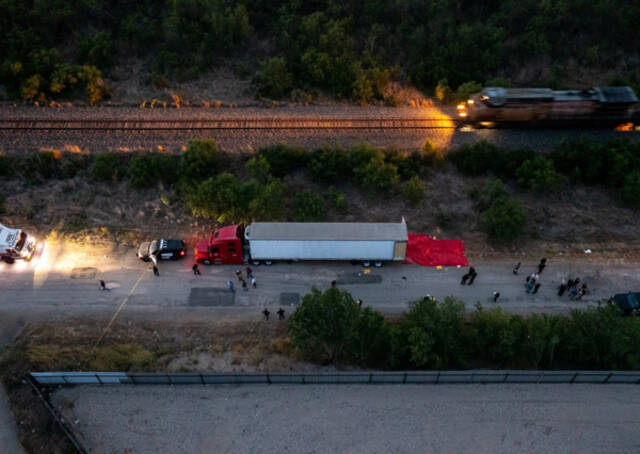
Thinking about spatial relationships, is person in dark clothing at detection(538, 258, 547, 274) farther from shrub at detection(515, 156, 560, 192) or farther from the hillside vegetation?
the hillside vegetation

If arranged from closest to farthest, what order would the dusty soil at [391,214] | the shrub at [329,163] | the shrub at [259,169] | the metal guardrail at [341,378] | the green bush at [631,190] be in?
the metal guardrail at [341,378] → the dusty soil at [391,214] → the green bush at [631,190] → the shrub at [259,169] → the shrub at [329,163]

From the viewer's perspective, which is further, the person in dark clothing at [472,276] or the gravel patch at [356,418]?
the person in dark clothing at [472,276]

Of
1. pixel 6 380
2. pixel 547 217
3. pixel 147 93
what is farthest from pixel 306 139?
pixel 6 380

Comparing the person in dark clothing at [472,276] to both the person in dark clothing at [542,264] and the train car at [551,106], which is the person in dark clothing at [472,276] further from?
the train car at [551,106]

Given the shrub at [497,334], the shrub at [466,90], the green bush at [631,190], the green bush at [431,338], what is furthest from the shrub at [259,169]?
the green bush at [631,190]

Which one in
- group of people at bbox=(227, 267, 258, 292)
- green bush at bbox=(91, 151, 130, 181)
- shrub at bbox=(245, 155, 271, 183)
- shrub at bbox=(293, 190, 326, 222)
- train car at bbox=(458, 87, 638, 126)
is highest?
train car at bbox=(458, 87, 638, 126)

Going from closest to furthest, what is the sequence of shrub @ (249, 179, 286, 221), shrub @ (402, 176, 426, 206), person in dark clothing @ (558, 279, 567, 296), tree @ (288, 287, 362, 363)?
tree @ (288, 287, 362, 363) < person in dark clothing @ (558, 279, 567, 296) < shrub @ (249, 179, 286, 221) < shrub @ (402, 176, 426, 206)

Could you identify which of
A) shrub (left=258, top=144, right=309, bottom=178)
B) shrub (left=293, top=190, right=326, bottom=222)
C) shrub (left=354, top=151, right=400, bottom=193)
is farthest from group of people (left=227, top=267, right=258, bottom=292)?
shrub (left=354, top=151, right=400, bottom=193)
